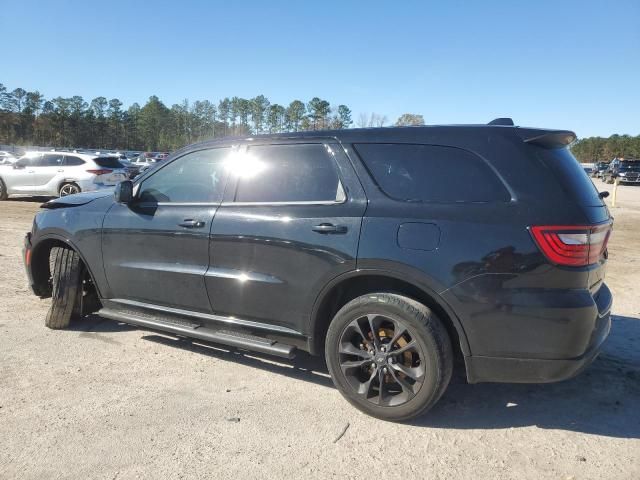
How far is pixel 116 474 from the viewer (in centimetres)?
252

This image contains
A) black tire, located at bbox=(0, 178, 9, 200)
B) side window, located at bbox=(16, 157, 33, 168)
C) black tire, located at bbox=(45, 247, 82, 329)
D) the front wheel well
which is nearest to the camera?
black tire, located at bbox=(45, 247, 82, 329)

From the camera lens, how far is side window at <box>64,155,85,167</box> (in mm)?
14367

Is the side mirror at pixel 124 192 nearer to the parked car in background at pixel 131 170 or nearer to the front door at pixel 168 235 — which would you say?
the front door at pixel 168 235

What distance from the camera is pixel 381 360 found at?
306 cm

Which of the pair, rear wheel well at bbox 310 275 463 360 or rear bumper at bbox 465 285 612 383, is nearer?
rear bumper at bbox 465 285 612 383

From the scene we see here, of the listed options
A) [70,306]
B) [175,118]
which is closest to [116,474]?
[70,306]

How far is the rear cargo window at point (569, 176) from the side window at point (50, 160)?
14.7m

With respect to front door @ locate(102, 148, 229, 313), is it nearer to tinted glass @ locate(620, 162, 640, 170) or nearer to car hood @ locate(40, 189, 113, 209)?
car hood @ locate(40, 189, 113, 209)

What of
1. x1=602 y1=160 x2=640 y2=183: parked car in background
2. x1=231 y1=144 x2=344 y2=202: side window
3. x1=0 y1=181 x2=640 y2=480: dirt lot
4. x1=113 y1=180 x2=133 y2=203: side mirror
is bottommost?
x1=0 y1=181 x2=640 y2=480: dirt lot

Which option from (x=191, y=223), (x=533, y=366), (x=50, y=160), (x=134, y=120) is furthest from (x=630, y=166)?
(x=134, y=120)

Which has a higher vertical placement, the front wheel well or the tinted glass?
the tinted glass

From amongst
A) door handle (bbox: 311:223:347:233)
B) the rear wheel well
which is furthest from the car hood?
the rear wheel well

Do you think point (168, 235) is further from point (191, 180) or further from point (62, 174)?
point (62, 174)

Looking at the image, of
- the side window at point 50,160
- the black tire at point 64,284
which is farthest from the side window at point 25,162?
the black tire at point 64,284
